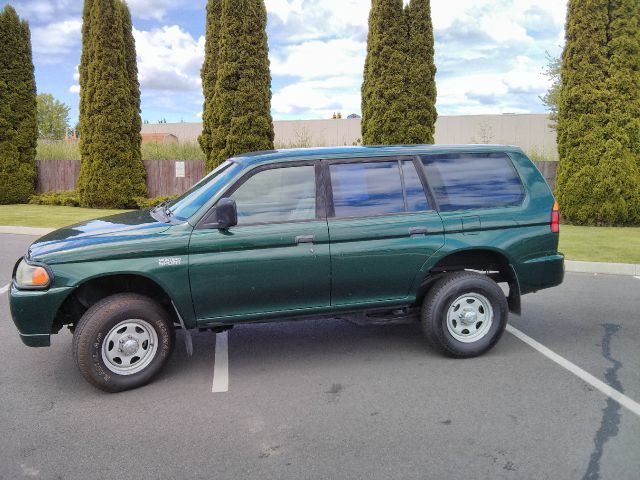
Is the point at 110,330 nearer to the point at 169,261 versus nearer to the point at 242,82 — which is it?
the point at 169,261

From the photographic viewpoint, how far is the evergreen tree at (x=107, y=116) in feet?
62.7

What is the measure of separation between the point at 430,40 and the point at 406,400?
45.4ft

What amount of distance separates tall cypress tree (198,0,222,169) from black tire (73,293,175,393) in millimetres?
13984

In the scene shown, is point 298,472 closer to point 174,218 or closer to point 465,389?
point 465,389

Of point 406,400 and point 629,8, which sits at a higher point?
point 629,8

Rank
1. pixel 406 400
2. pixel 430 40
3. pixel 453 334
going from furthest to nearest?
pixel 430 40 < pixel 453 334 < pixel 406 400

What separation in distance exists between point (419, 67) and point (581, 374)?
12.7 m

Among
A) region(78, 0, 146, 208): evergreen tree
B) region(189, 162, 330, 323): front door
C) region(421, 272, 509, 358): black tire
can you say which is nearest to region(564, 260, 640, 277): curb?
region(421, 272, 509, 358): black tire

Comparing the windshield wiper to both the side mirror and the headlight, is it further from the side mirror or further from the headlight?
the headlight

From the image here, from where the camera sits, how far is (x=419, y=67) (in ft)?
53.1

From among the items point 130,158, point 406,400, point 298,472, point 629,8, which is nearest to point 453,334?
point 406,400

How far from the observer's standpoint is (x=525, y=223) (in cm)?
537

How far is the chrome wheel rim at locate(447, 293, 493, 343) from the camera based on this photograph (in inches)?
206

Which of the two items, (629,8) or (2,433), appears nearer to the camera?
(2,433)
